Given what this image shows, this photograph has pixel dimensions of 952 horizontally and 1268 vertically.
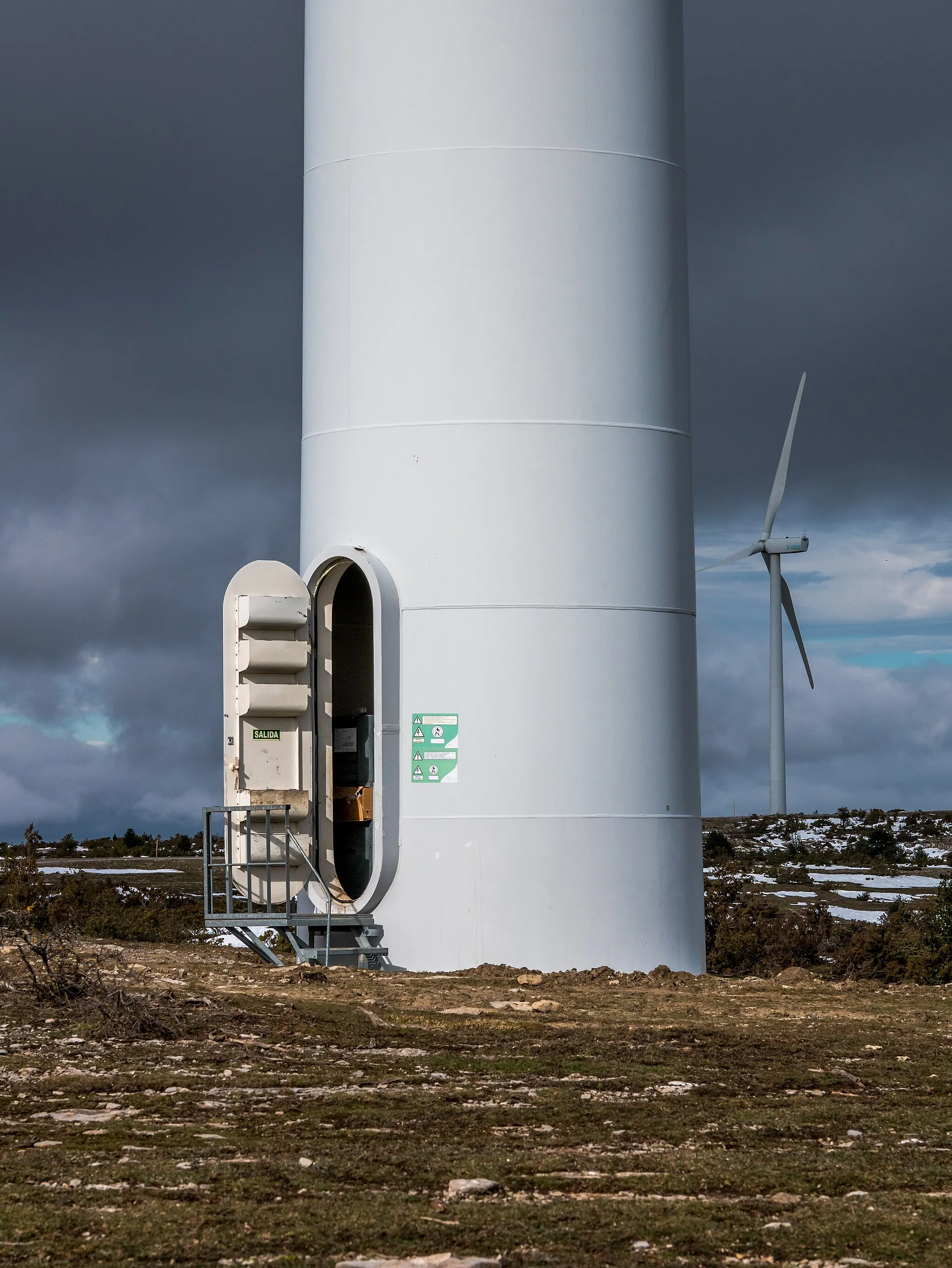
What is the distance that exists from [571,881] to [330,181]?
809 centimetres

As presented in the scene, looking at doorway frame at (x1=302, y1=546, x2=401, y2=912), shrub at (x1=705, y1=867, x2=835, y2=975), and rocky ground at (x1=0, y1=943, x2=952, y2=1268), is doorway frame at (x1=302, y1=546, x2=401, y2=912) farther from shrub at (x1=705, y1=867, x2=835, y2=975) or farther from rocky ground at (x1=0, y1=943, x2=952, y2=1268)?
shrub at (x1=705, y1=867, x2=835, y2=975)

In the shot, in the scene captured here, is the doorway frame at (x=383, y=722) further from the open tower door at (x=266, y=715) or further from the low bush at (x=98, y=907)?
the low bush at (x=98, y=907)

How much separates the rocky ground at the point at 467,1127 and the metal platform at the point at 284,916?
2.63 meters

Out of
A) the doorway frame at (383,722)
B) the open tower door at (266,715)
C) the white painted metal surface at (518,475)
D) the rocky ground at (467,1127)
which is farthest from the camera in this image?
the open tower door at (266,715)

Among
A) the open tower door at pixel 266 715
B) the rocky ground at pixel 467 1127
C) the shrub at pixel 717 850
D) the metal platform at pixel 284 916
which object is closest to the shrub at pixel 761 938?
the metal platform at pixel 284 916

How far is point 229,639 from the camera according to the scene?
62.1 feet

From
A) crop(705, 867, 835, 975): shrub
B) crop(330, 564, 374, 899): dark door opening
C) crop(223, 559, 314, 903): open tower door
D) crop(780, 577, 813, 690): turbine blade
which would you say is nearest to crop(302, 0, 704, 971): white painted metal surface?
crop(223, 559, 314, 903): open tower door

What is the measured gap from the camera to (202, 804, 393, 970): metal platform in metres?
18.4

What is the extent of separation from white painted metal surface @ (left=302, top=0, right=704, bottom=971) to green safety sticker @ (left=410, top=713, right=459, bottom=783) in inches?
3.9

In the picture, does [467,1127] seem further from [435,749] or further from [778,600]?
[778,600]

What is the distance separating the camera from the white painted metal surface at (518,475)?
1808 cm

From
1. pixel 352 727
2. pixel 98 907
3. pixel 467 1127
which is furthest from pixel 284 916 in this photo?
pixel 98 907

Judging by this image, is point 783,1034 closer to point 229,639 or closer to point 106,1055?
point 106,1055

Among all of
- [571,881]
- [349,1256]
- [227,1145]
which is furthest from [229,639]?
[349,1256]
